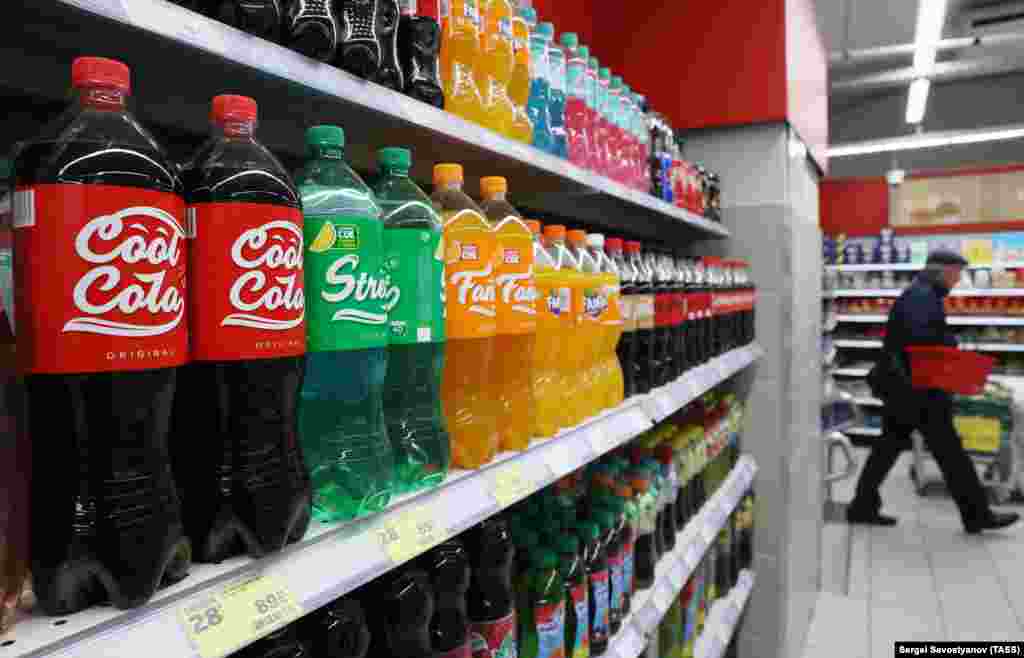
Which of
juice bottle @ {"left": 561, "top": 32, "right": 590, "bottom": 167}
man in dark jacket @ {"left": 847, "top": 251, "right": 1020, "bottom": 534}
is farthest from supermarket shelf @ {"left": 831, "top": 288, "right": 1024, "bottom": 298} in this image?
juice bottle @ {"left": 561, "top": 32, "right": 590, "bottom": 167}

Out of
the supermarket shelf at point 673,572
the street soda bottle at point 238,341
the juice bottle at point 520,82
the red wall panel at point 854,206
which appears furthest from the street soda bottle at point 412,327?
the red wall panel at point 854,206

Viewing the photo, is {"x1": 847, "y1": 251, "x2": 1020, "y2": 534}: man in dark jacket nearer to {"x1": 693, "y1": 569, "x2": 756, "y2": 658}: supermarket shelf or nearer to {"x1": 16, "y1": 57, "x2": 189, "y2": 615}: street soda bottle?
{"x1": 693, "y1": 569, "x2": 756, "y2": 658}: supermarket shelf

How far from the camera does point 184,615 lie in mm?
672

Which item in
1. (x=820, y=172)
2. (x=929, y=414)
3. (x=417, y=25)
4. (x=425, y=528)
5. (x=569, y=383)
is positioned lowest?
(x=929, y=414)

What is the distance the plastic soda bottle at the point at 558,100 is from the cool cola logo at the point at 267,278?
0.95 metres

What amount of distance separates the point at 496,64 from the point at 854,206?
919 centimetres

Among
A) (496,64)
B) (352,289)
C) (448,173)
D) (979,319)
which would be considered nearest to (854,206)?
(979,319)

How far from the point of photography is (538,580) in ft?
4.84

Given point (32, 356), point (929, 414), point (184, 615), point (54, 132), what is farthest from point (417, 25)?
point (929, 414)

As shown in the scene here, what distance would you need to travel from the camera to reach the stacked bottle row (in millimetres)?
1114

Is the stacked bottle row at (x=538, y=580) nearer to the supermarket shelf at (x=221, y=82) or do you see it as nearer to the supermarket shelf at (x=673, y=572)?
the supermarket shelf at (x=673, y=572)

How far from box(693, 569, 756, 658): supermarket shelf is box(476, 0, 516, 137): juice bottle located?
1.97m

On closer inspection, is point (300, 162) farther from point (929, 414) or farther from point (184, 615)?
point (929, 414)

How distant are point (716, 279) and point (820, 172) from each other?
235 centimetres
